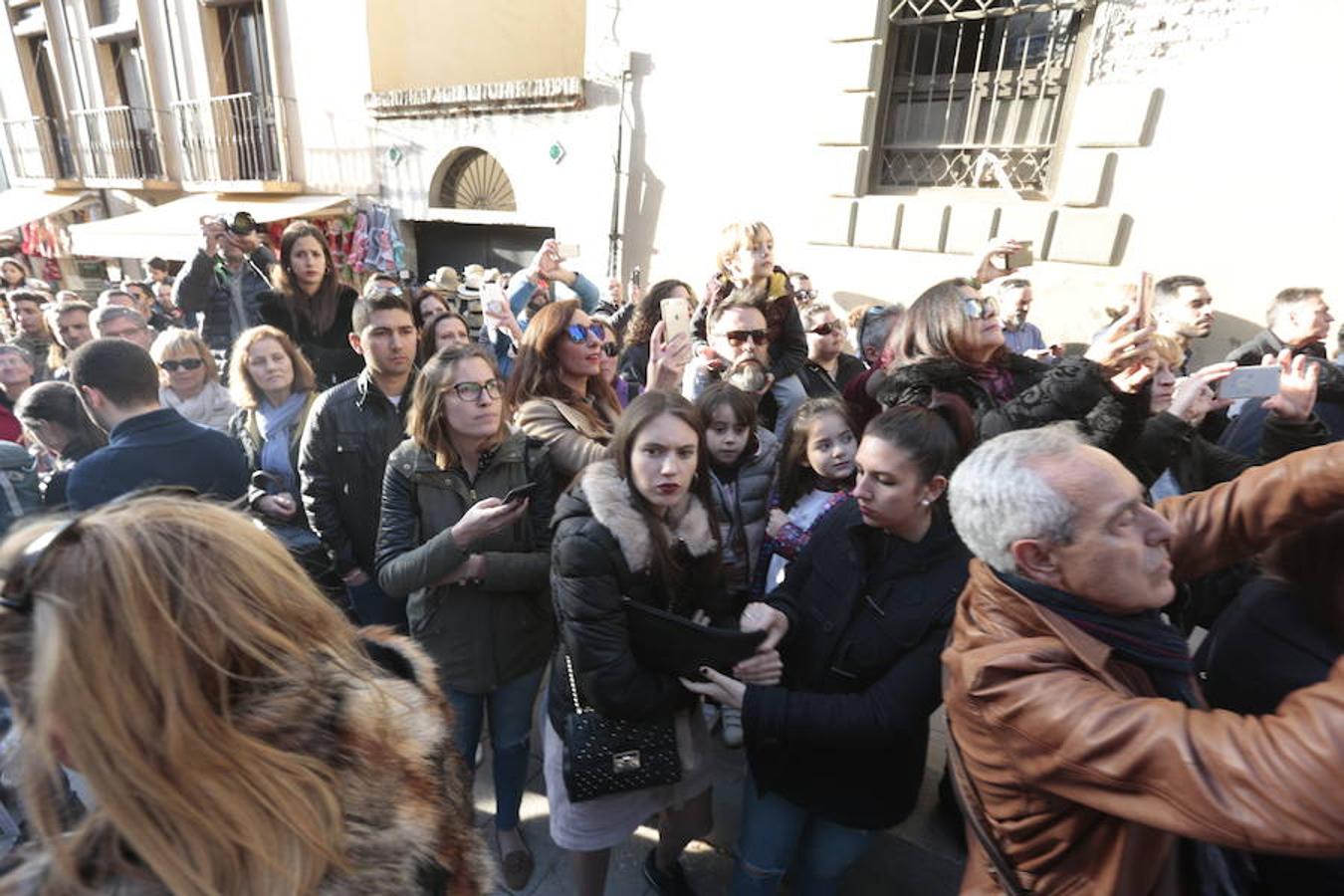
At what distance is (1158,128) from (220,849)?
6836mm

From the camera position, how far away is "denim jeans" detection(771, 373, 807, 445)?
3.18m

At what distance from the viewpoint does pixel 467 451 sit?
7.41 feet

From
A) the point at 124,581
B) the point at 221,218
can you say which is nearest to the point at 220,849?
the point at 124,581

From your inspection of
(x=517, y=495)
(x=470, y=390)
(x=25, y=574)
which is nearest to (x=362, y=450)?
(x=470, y=390)

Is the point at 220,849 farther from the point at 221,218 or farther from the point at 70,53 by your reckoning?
the point at 70,53

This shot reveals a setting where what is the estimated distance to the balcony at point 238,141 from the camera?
10953mm

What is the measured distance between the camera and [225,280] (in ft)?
15.3

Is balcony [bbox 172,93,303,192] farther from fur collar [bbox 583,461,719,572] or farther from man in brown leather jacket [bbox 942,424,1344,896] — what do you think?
man in brown leather jacket [bbox 942,424,1344,896]

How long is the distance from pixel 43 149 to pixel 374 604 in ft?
61.2

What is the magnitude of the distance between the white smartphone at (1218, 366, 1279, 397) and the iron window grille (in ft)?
14.0

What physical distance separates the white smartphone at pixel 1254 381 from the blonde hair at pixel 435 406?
2472 mm

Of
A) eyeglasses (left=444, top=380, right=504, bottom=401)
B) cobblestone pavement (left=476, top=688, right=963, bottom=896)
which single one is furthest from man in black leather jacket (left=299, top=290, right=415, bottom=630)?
cobblestone pavement (left=476, top=688, right=963, bottom=896)

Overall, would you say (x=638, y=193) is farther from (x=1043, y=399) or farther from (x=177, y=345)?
(x=1043, y=399)

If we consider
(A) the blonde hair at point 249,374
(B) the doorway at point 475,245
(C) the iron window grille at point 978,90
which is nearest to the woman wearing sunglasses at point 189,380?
(A) the blonde hair at point 249,374
